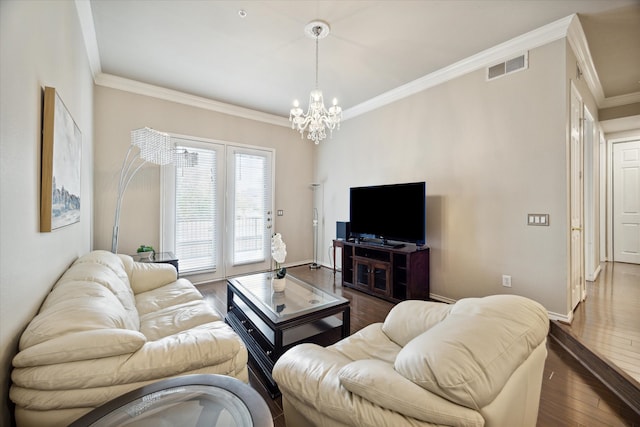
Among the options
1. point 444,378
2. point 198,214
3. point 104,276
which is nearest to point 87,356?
point 104,276

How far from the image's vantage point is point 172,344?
120cm

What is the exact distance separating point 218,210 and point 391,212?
2732 mm

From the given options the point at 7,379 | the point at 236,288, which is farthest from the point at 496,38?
the point at 7,379

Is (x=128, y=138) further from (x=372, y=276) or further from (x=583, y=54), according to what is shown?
(x=583, y=54)

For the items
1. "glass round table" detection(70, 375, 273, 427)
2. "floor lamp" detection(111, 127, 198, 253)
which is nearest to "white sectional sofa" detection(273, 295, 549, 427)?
"glass round table" detection(70, 375, 273, 427)

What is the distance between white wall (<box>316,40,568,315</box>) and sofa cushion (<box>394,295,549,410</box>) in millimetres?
2079

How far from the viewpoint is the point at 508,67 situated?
2.90 meters

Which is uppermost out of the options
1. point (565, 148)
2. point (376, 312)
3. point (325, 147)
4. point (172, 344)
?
point (325, 147)

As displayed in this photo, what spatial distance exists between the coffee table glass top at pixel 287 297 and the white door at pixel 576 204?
241cm

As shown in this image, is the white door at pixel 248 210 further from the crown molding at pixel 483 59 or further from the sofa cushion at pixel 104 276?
the sofa cushion at pixel 104 276

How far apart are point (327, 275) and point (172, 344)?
3671 mm

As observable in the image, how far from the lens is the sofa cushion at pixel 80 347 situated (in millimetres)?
946

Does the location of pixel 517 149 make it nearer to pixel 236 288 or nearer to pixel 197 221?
pixel 236 288

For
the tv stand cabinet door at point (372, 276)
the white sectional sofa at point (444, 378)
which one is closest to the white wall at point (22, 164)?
the white sectional sofa at point (444, 378)
